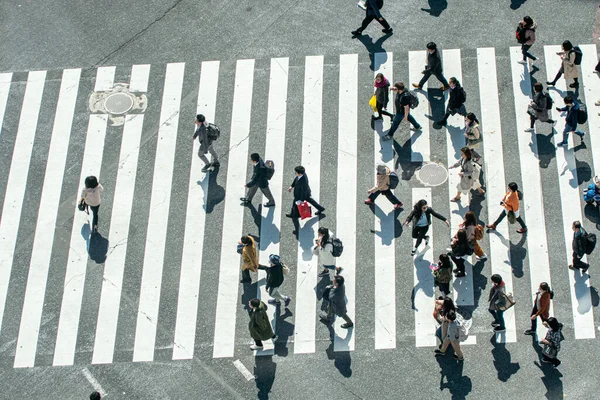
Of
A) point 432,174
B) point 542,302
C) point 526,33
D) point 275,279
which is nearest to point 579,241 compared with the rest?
point 542,302

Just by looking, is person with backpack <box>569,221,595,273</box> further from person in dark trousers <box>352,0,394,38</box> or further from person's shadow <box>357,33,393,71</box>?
person in dark trousers <box>352,0,394,38</box>

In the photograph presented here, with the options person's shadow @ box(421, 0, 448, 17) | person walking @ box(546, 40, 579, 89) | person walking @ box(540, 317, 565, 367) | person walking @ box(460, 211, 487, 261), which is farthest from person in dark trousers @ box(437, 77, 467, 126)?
person walking @ box(540, 317, 565, 367)

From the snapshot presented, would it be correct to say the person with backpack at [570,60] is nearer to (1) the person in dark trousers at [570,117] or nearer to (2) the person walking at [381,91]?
(1) the person in dark trousers at [570,117]

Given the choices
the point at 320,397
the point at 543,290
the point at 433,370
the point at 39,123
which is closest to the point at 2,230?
the point at 39,123

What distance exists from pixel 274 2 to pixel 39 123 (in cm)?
662

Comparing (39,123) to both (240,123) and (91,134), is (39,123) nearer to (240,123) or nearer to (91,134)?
(91,134)

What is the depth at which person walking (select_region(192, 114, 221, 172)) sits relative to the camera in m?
20.9

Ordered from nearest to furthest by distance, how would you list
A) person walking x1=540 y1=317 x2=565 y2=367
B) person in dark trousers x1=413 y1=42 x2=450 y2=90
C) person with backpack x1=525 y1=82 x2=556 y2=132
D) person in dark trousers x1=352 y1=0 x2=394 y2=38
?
person walking x1=540 y1=317 x2=565 y2=367
person with backpack x1=525 y1=82 x2=556 y2=132
person in dark trousers x1=413 y1=42 x2=450 y2=90
person in dark trousers x1=352 y1=0 x2=394 y2=38

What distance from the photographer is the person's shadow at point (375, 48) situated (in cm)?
2327

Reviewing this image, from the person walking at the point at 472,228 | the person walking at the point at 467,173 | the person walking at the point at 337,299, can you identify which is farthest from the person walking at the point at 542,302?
the person walking at the point at 337,299

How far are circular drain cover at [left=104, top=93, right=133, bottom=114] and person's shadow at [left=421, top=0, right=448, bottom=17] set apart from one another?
25.1 ft

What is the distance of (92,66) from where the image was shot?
2383 cm

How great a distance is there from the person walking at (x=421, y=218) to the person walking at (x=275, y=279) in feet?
9.18

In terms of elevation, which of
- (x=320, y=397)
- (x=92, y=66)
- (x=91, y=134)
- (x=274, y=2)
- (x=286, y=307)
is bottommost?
(x=320, y=397)
